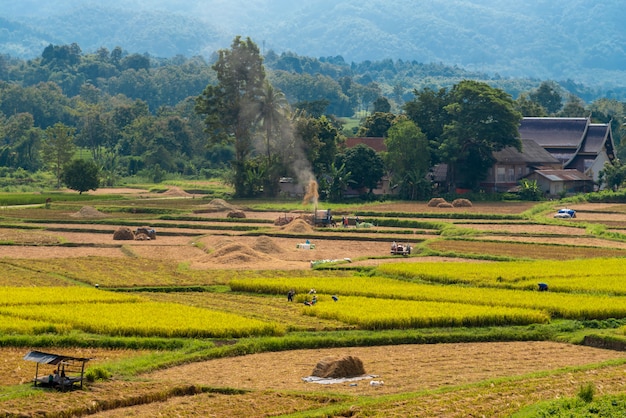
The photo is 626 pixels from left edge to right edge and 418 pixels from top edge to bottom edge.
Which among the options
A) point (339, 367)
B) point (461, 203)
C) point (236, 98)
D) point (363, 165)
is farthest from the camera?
point (236, 98)

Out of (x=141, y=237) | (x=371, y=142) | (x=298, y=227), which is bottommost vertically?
(x=141, y=237)

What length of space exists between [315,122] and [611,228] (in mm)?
29097

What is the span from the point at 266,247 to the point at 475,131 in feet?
110

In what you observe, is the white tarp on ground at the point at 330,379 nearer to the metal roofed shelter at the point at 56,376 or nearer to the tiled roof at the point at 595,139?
the metal roofed shelter at the point at 56,376

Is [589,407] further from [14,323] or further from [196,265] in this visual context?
[196,265]

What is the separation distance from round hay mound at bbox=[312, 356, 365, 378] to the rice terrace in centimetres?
5

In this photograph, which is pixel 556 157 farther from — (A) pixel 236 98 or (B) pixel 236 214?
(B) pixel 236 214

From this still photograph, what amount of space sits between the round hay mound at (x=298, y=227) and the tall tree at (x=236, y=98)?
78.9ft

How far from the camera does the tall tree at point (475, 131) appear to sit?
7862 cm

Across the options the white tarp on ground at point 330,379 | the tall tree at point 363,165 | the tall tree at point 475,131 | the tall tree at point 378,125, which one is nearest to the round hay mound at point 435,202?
the tall tree at point 475,131

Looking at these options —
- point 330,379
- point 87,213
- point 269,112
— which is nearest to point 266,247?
point 87,213

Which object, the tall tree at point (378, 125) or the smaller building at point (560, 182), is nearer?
the smaller building at point (560, 182)

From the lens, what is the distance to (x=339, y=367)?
23.5 metres

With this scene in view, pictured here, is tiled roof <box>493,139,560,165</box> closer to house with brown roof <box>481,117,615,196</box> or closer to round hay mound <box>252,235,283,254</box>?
house with brown roof <box>481,117,615,196</box>
